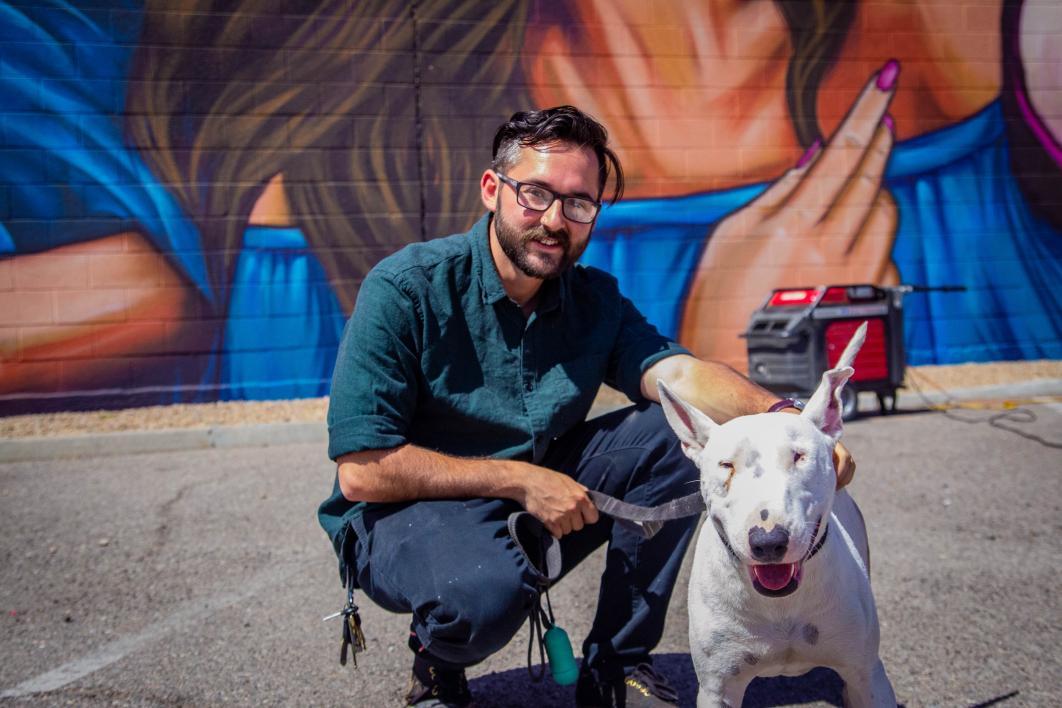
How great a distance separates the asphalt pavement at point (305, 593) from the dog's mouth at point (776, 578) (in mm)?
946

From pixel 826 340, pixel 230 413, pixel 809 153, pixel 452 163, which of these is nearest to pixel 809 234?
pixel 809 153

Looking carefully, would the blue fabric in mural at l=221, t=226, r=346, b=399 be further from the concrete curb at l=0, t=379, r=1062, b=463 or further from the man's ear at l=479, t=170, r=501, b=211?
the man's ear at l=479, t=170, r=501, b=211

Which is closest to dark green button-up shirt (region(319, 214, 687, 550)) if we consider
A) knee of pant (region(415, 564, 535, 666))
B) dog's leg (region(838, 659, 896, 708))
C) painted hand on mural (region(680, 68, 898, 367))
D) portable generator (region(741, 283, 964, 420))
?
knee of pant (region(415, 564, 535, 666))

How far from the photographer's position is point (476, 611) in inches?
84.4

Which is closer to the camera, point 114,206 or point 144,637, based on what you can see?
point 144,637

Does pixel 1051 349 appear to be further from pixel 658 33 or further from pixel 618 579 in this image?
pixel 618 579

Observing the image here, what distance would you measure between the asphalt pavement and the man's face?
1.28 metres

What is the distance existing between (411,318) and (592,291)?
2.07 feet

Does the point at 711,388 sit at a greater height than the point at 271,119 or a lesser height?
lesser

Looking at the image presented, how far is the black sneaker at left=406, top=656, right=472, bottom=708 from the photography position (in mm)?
2467

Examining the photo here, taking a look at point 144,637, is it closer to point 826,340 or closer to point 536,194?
point 536,194

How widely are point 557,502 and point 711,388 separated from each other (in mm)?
531

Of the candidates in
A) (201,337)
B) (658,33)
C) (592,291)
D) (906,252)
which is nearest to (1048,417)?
(906,252)

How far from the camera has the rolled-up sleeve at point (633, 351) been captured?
8.66ft
